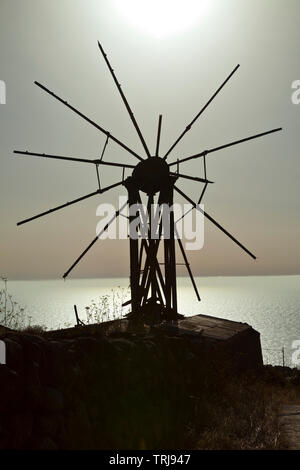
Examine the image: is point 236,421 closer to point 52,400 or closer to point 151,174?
point 52,400

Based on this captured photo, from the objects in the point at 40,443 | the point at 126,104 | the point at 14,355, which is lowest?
the point at 40,443

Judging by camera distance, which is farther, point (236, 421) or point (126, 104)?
point (126, 104)

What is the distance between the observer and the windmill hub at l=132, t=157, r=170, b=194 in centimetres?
1190

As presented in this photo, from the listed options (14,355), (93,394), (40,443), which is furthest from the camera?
(93,394)

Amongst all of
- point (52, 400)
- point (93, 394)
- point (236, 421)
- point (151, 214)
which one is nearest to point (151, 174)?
point (151, 214)

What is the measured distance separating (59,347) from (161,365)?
2295 millimetres

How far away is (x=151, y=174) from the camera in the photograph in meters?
11.9

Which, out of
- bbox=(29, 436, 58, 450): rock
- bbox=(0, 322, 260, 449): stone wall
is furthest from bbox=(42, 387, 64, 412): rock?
bbox=(29, 436, 58, 450): rock

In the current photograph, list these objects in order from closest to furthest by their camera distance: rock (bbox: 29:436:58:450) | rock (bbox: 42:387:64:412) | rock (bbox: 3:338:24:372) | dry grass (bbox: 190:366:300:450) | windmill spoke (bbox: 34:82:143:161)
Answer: rock (bbox: 3:338:24:372)
rock (bbox: 29:436:58:450)
rock (bbox: 42:387:64:412)
dry grass (bbox: 190:366:300:450)
windmill spoke (bbox: 34:82:143:161)

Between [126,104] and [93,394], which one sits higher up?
[126,104]

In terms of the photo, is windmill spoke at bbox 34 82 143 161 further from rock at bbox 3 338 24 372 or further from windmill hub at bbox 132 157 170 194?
rock at bbox 3 338 24 372
